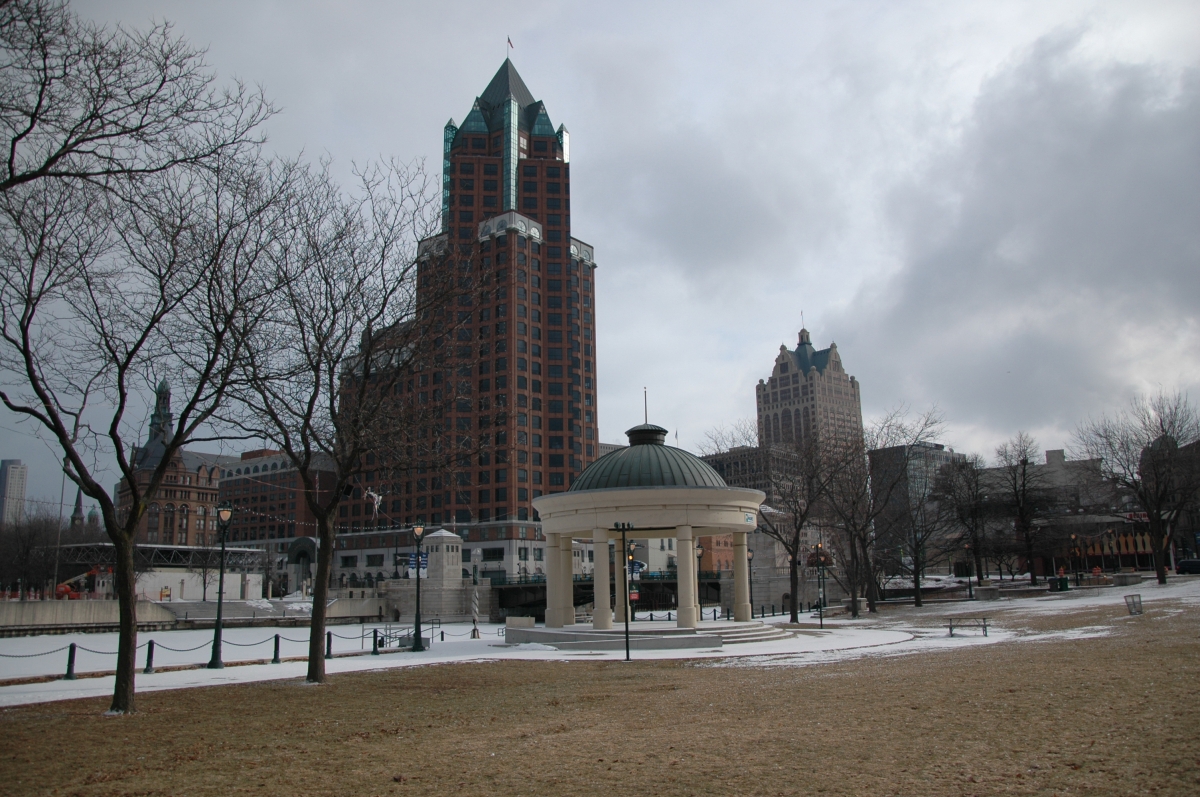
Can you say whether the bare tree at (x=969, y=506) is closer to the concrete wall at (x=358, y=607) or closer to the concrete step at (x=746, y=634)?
the concrete step at (x=746, y=634)

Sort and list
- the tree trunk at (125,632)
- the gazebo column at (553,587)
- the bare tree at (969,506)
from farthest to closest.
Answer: the bare tree at (969,506) < the gazebo column at (553,587) < the tree trunk at (125,632)

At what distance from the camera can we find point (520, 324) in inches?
4245

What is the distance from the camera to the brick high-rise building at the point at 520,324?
338 ft

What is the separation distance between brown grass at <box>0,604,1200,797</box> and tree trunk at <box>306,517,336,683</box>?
1.42m

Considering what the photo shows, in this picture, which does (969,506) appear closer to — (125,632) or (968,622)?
(968,622)

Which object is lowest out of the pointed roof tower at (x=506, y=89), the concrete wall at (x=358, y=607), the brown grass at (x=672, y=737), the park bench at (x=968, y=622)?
the concrete wall at (x=358, y=607)

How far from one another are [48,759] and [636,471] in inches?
965

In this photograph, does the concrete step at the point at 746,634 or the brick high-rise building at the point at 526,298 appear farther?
the brick high-rise building at the point at 526,298

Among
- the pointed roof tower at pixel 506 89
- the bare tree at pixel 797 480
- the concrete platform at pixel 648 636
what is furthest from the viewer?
the pointed roof tower at pixel 506 89

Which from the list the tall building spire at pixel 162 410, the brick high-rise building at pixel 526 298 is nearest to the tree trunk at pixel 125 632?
the tall building spire at pixel 162 410

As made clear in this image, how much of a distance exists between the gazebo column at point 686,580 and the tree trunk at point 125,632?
65.8 feet

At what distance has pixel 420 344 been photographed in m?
20.0

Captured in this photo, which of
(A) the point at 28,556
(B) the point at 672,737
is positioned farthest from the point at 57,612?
(B) the point at 672,737

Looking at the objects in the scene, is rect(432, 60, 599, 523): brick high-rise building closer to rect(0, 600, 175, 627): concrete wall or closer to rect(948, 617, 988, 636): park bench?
rect(0, 600, 175, 627): concrete wall
